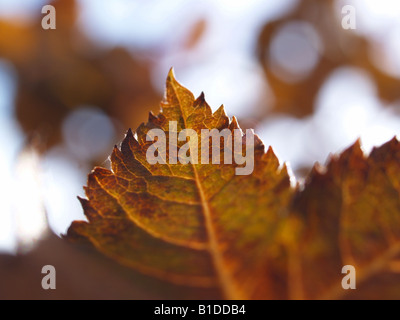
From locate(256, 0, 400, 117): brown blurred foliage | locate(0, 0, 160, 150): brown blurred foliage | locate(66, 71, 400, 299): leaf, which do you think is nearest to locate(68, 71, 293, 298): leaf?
locate(66, 71, 400, 299): leaf

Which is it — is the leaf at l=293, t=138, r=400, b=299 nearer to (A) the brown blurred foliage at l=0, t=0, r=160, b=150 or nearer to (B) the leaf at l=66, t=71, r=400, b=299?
(B) the leaf at l=66, t=71, r=400, b=299

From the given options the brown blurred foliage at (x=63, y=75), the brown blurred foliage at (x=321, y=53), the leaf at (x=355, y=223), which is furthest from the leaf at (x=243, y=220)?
the brown blurred foliage at (x=321, y=53)

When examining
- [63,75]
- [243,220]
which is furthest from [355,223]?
[63,75]

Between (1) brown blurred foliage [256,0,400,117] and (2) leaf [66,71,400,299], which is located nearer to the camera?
(2) leaf [66,71,400,299]

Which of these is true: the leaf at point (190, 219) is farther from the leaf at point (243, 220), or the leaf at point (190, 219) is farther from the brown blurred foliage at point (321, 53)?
the brown blurred foliage at point (321, 53)

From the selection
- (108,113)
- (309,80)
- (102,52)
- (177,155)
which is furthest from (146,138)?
(309,80)

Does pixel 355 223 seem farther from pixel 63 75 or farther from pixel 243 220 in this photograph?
pixel 63 75

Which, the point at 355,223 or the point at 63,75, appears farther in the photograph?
the point at 63,75
